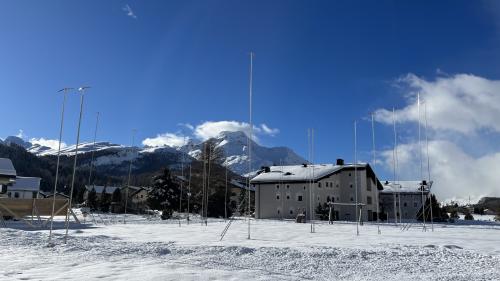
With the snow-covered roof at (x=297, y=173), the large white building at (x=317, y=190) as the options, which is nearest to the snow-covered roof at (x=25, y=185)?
the snow-covered roof at (x=297, y=173)

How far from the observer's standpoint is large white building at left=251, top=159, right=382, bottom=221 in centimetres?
7494

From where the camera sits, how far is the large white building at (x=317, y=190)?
74.9 meters

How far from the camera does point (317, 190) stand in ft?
245

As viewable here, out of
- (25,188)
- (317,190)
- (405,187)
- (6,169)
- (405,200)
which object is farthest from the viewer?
(405,187)

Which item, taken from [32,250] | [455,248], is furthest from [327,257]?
[32,250]

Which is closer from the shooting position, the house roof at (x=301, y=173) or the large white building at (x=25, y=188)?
the house roof at (x=301, y=173)

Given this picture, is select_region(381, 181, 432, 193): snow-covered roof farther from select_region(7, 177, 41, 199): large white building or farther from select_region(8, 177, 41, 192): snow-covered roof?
select_region(8, 177, 41, 192): snow-covered roof

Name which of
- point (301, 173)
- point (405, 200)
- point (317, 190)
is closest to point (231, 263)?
point (317, 190)

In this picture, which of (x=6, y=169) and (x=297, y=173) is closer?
(x=6, y=169)

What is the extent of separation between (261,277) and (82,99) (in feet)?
44.8

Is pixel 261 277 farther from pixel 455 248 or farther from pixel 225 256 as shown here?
pixel 455 248

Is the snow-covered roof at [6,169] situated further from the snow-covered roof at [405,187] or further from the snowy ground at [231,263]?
the snow-covered roof at [405,187]

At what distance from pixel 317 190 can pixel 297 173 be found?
18.7 ft

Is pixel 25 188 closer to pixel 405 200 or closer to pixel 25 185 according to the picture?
pixel 25 185
